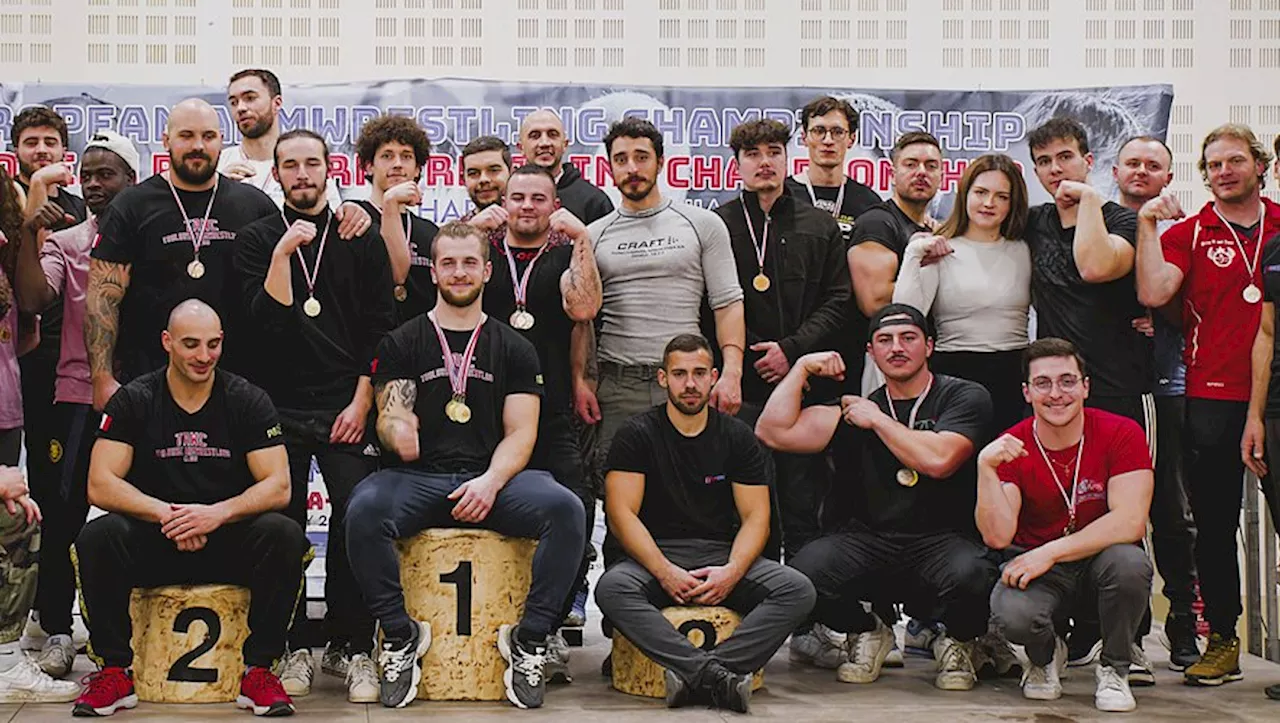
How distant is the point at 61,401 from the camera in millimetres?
4855

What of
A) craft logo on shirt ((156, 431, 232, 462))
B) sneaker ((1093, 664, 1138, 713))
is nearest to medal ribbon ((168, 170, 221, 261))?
craft logo on shirt ((156, 431, 232, 462))

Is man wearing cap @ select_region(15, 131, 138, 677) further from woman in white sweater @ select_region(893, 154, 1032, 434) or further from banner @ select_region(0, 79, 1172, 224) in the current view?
woman in white sweater @ select_region(893, 154, 1032, 434)

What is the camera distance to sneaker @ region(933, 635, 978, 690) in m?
4.62

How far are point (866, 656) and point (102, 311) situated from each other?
278cm

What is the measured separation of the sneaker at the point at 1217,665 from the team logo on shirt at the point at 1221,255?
4.12ft

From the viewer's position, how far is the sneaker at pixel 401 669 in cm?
422

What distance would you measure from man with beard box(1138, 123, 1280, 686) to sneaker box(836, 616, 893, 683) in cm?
103

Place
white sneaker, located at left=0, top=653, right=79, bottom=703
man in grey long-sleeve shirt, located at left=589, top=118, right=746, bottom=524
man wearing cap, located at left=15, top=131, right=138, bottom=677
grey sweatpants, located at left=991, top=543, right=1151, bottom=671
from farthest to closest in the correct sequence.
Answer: man in grey long-sleeve shirt, located at left=589, top=118, right=746, bottom=524 → man wearing cap, located at left=15, top=131, right=138, bottom=677 → grey sweatpants, located at left=991, top=543, right=1151, bottom=671 → white sneaker, located at left=0, top=653, right=79, bottom=703

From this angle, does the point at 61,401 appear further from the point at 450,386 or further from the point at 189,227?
the point at 450,386

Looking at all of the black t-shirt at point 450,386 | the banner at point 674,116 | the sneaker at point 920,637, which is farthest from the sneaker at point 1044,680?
the banner at point 674,116

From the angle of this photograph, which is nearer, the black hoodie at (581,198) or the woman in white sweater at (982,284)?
the woman in white sweater at (982,284)

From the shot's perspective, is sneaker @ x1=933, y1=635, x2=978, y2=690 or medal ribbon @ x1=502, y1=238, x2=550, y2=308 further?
medal ribbon @ x1=502, y1=238, x2=550, y2=308

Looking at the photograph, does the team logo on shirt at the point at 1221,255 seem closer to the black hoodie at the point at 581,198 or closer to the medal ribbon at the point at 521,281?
the black hoodie at the point at 581,198

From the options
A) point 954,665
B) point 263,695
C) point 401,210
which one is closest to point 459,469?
point 263,695
